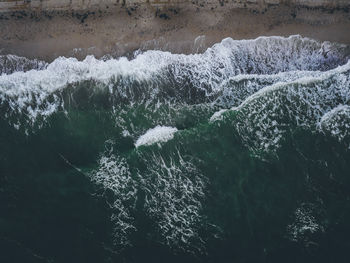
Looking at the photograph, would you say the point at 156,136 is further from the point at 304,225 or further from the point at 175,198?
the point at 304,225

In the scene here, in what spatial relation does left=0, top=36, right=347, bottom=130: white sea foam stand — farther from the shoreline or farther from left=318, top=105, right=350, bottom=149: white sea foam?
left=318, top=105, right=350, bottom=149: white sea foam

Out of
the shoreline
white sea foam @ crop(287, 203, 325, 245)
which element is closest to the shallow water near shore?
white sea foam @ crop(287, 203, 325, 245)

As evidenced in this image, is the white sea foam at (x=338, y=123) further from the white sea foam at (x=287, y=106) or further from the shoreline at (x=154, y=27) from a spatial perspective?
the shoreline at (x=154, y=27)

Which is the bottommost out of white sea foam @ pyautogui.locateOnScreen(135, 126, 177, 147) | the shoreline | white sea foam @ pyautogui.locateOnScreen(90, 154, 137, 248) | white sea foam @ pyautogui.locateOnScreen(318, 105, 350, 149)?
white sea foam @ pyautogui.locateOnScreen(90, 154, 137, 248)

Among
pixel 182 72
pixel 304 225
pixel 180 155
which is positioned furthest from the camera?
pixel 182 72

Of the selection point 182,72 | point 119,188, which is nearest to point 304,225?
point 119,188

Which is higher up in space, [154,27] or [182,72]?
[154,27]

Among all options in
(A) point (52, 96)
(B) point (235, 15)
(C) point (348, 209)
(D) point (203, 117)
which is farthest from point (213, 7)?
(C) point (348, 209)
